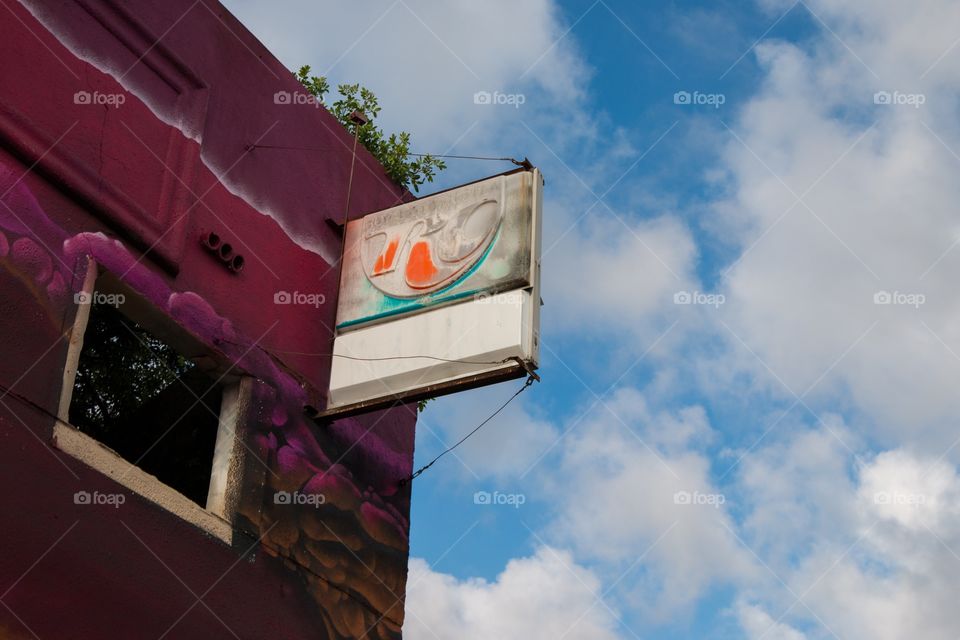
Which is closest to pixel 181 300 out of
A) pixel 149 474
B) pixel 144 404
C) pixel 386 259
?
pixel 149 474

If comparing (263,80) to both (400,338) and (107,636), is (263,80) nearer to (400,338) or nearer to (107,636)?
(400,338)

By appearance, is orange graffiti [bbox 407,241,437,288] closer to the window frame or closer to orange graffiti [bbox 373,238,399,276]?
orange graffiti [bbox 373,238,399,276]

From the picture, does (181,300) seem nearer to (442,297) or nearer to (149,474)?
(149,474)

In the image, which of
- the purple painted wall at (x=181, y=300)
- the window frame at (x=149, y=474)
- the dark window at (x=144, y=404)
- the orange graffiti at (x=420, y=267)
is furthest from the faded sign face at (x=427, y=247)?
the dark window at (x=144, y=404)

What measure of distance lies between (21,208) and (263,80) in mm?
3315

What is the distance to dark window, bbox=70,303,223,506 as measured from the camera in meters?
11.1

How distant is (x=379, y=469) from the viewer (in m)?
10.5

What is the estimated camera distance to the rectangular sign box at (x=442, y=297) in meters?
9.51

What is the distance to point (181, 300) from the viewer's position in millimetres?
8914

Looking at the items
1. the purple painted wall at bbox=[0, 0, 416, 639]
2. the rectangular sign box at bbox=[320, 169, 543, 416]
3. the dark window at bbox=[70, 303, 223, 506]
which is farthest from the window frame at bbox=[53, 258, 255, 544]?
the dark window at bbox=[70, 303, 223, 506]

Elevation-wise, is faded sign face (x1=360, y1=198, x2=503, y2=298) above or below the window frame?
above

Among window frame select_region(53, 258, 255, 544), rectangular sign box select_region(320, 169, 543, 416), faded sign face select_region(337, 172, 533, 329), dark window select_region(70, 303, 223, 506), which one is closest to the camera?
window frame select_region(53, 258, 255, 544)

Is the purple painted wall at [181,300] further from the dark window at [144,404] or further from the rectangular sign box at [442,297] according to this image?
the dark window at [144,404]

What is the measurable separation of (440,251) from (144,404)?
330 centimetres
